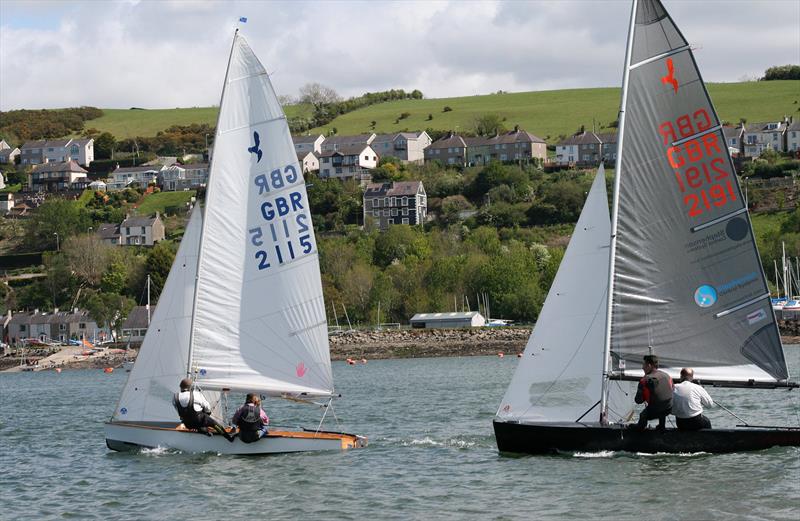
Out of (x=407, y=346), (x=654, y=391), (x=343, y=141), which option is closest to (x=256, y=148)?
(x=654, y=391)

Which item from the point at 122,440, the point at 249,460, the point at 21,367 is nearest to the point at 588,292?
the point at 249,460

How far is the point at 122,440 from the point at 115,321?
8468 cm

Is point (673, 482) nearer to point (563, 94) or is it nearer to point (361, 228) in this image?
point (361, 228)

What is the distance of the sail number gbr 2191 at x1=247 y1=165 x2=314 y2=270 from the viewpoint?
24.6 m

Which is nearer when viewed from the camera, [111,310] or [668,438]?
[668,438]

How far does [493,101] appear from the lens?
198375mm

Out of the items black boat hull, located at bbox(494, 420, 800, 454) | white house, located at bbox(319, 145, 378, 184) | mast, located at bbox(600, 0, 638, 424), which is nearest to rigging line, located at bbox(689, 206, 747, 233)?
mast, located at bbox(600, 0, 638, 424)

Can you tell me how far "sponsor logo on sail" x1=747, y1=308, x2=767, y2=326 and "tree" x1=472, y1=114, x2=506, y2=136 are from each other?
145778 mm

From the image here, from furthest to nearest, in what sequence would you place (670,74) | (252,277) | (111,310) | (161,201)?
(161,201) < (111,310) < (252,277) < (670,74)

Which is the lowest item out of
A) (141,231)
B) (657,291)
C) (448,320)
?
(448,320)

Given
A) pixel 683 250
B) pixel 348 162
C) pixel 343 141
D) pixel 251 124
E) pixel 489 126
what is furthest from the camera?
pixel 489 126

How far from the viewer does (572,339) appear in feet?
73.4

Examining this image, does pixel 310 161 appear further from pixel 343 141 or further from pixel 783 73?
pixel 783 73

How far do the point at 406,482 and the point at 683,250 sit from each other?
6.40 metres
